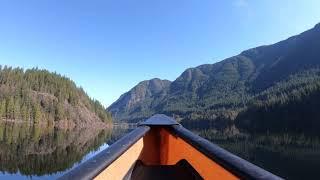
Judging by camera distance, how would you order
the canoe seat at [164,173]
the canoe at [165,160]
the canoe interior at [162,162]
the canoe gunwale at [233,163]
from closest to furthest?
1. the canoe gunwale at [233,163]
2. the canoe at [165,160]
3. the canoe interior at [162,162]
4. the canoe seat at [164,173]

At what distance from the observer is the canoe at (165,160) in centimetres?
262

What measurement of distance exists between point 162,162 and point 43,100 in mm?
154888

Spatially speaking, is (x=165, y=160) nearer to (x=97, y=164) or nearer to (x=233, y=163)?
(x=97, y=164)

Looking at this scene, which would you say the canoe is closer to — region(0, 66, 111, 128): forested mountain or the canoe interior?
the canoe interior

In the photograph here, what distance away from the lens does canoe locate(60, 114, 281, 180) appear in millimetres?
2625

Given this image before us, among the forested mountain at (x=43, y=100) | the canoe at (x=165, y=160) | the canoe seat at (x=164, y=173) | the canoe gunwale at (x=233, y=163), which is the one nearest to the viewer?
the canoe gunwale at (x=233, y=163)

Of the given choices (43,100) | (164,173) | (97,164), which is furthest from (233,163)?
(43,100)

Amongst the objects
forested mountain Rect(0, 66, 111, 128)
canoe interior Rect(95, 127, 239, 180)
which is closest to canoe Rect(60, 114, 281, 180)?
canoe interior Rect(95, 127, 239, 180)

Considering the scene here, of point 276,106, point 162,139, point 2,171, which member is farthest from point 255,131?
point 162,139

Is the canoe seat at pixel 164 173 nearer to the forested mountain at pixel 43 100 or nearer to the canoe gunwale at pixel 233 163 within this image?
the canoe gunwale at pixel 233 163

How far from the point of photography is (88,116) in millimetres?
180625

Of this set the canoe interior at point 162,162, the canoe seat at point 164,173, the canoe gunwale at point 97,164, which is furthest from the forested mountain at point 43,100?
the canoe gunwale at point 97,164

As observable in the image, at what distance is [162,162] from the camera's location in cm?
719

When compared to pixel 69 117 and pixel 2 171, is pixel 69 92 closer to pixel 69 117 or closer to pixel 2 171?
pixel 69 117
